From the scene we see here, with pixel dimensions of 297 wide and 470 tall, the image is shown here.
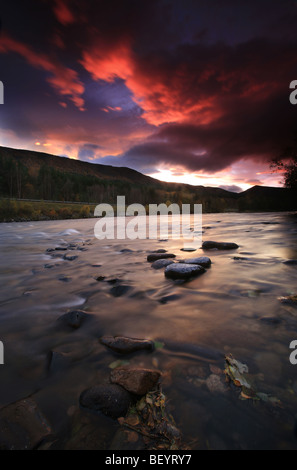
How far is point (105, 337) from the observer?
7.45 feet

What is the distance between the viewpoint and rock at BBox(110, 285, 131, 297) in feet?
11.7

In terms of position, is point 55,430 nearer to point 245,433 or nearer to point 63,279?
point 245,433

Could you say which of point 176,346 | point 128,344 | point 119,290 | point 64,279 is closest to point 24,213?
point 64,279

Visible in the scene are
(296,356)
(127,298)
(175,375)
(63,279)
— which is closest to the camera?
(175,375)

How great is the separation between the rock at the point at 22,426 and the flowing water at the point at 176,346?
0.22ft

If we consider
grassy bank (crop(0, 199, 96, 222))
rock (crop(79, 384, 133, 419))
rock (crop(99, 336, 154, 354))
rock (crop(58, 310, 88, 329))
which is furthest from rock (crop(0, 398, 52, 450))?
grassy bank (crop(0, 199, 96, 222))

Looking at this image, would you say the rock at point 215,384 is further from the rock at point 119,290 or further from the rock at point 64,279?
the rock at point 64,279

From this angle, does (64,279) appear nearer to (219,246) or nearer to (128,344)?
(128,344)

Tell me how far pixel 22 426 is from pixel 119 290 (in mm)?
2430

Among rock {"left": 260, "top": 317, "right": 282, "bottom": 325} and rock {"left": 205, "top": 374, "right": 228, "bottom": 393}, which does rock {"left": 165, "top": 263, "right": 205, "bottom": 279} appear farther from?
rock {"left": 205, "top": 374, "right": 228, "bottom": 393}

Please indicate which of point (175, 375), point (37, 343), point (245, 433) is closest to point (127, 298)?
point (37, 343)

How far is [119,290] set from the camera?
12.1 feet
